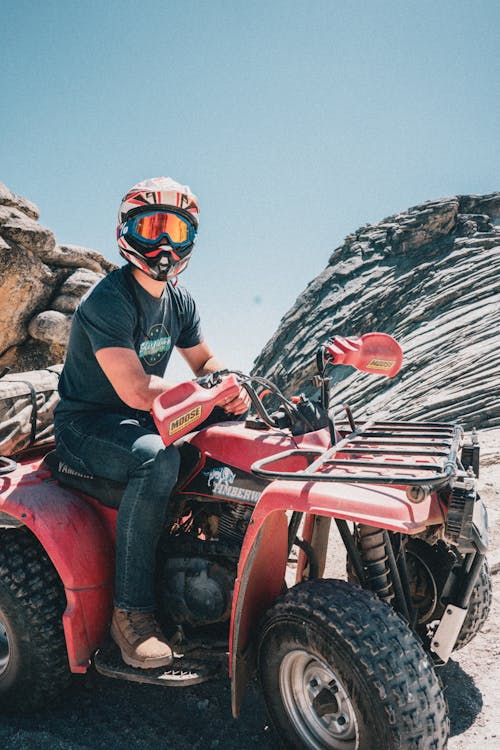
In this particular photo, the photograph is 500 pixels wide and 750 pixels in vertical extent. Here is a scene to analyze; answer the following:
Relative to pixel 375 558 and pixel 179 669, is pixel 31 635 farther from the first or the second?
pixel 375 558

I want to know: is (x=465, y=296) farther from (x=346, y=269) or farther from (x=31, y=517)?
(x=31, y=517)

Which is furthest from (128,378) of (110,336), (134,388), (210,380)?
(210,380)

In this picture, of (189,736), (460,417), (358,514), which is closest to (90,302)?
(358,514)

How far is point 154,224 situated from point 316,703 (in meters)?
2.40

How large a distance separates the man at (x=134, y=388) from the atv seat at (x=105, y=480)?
5 cm

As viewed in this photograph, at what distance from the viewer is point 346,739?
6.70ft

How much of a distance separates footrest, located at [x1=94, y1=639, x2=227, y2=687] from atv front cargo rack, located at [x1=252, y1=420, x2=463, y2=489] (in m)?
0.92

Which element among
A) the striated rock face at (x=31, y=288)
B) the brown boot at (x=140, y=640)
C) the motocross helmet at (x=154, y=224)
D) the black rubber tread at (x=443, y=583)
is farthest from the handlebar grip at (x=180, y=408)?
the striated rock face at (x=31, y=288)

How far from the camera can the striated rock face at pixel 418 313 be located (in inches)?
408

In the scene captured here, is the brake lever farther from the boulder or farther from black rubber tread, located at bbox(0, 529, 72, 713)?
the boulder

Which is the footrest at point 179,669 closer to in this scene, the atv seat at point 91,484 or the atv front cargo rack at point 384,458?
the atv seat at point 91,484

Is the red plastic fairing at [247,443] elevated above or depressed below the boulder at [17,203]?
below

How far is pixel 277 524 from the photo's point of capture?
7.71 feet

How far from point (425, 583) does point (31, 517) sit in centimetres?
200
